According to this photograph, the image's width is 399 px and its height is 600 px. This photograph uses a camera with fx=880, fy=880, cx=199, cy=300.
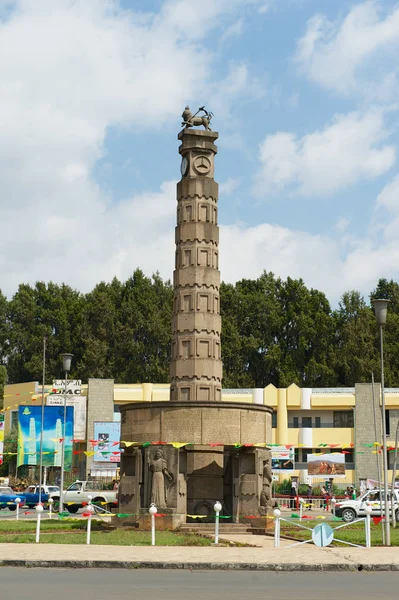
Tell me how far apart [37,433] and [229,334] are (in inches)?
1129

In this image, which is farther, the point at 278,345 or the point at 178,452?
the point at 278,345

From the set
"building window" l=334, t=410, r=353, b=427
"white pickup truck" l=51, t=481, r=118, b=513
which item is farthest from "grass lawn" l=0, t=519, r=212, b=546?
"building window" l=334, t=410, r=353, b=427

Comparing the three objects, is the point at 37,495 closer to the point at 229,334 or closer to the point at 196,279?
the point at 196,279

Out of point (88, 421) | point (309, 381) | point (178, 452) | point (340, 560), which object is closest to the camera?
point (340, 560)

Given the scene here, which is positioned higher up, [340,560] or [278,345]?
[278,345]

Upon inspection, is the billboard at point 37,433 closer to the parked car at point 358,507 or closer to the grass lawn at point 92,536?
the parked car at point 358,507

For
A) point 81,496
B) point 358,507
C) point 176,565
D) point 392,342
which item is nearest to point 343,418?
point 392,342

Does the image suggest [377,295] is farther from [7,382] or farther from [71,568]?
→ [71,568]

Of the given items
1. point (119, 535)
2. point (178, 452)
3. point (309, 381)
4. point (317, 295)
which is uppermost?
point (317, 295)

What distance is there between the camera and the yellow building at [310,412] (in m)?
66.3

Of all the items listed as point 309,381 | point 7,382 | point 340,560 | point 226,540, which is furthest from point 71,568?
point 7,382

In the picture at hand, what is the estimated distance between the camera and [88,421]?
67.4 meters

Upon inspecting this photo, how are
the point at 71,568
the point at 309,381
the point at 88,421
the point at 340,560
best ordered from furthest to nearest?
the point at 309,381 → the point at 88,421 → the point at 340,560 → the point at 71,568

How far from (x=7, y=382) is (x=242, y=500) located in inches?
2474
